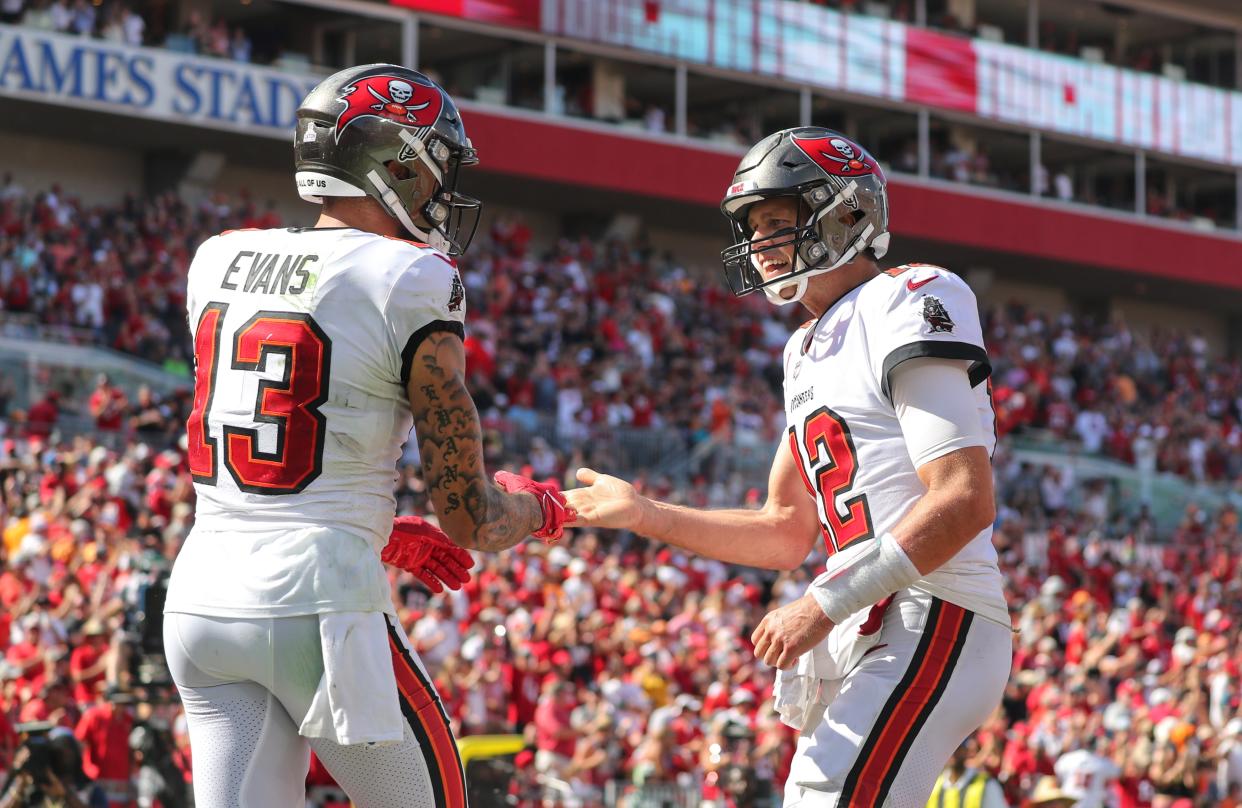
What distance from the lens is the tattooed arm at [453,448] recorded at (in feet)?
12.9

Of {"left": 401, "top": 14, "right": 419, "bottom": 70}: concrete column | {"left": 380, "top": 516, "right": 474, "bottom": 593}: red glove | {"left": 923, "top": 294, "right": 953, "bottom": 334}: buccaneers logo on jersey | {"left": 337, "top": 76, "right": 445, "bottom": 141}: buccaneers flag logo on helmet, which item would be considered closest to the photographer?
{"left": 380, "top": 516, "right": 474, "bottom": 593}: red glove

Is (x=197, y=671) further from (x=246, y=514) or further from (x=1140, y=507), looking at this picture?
(x=1140, y=507)

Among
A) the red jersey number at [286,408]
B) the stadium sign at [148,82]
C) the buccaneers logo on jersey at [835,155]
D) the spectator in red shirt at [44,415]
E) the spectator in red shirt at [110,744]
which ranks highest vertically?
the stadium sign at [148,82]

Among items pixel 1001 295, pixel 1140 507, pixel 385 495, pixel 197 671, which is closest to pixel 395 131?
pixel 385 495

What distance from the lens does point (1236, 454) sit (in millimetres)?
30172

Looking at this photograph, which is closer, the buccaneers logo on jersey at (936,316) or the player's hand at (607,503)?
the buccaneers logo on jersey at (936,316)

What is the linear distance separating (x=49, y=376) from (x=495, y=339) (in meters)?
6.55

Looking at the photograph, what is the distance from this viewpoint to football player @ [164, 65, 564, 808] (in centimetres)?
385

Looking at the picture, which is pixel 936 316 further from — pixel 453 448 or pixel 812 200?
pixel 453 448

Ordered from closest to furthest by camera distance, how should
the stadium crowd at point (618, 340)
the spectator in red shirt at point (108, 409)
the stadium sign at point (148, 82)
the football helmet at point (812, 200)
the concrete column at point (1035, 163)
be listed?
the football helmet at point (812, 200)
the spectator in red shirt at point (108, 409)
the stadium crowd at point (618, 340)
the stadium sign at point (148, 82)
the concrete column at point (1035, 163)

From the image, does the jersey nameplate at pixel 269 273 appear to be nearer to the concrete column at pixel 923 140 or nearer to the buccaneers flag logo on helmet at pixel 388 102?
the buccaneers flag logo on helmet at pixel 388 102

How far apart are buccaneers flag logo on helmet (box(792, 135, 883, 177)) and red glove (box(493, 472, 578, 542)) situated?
1.14 m

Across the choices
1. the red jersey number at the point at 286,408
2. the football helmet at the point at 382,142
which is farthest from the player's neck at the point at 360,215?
the red jersey number at the point at 286,408

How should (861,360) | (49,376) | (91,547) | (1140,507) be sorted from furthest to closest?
1. (1140,507)
2. (49,376)
3. (91,547)
4. (861,360)
